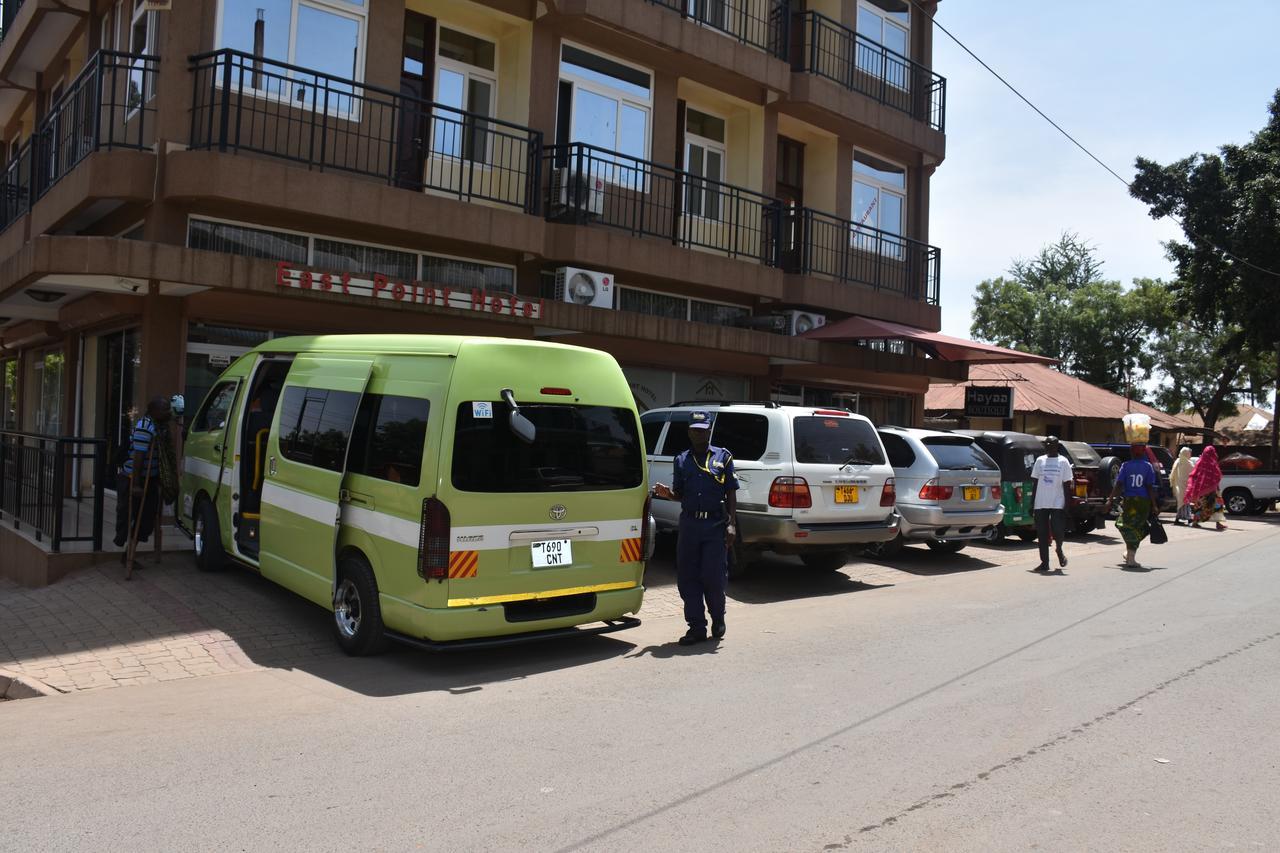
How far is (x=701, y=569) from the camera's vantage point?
8180mm

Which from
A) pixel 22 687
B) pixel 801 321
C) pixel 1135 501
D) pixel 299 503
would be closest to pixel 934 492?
pixel 1135 501

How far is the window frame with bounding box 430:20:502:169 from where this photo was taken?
13.9 m

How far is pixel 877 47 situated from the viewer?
2014 centimetres

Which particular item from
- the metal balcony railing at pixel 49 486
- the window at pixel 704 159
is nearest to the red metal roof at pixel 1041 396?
the window at pixel 704 159

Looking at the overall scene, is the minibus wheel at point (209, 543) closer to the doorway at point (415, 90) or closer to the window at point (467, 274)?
the window at point (467, 274)

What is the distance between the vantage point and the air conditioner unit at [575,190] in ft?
47.9

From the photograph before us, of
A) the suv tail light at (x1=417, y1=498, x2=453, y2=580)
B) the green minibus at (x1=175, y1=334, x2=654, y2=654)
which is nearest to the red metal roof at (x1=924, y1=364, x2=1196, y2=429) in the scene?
the green minibus at (x1=175, y1=334, x2=654, y2=654)

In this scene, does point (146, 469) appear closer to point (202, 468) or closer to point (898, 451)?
point (202, 468)

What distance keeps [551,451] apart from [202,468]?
452cm

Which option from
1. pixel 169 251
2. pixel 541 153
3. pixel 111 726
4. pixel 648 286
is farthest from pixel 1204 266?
pixel 111 726

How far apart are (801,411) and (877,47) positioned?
40.2 feet

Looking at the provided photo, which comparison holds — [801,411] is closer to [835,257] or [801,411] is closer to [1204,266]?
[835,257]

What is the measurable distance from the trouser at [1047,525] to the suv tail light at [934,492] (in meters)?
1.56

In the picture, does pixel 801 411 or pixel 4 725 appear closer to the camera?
pixel 4 725
